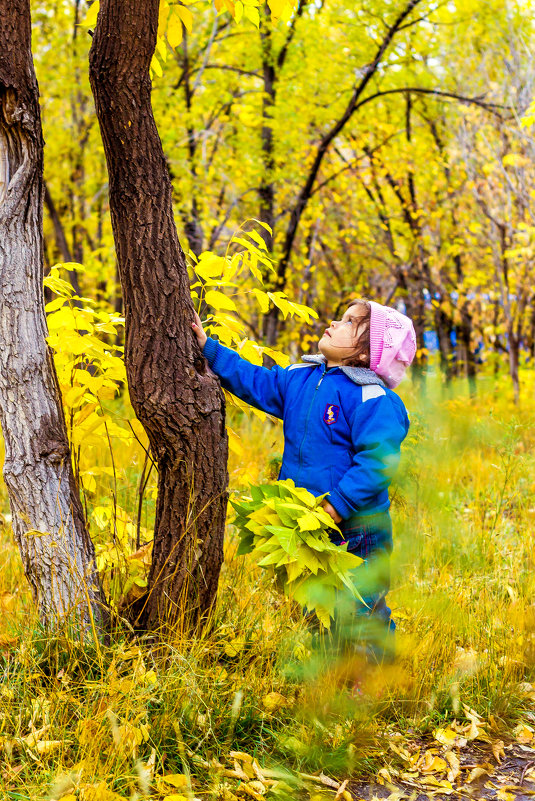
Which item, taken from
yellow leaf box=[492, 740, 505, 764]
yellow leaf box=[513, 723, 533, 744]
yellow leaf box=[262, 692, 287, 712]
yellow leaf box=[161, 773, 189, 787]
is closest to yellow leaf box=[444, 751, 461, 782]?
yellow leaf box=[492, 740, 505, 764]

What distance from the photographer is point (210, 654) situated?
2371mm

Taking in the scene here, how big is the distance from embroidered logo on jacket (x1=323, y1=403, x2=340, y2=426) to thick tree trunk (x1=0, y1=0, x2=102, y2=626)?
89 centimetres

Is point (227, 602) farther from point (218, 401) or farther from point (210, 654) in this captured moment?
point (218, 401)

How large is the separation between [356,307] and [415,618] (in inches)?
46.3

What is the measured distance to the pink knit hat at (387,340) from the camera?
8.63 ft

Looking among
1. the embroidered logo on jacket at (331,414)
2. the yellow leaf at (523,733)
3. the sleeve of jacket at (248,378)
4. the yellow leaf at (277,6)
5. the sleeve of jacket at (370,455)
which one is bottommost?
the yellow leaf at (523,733)

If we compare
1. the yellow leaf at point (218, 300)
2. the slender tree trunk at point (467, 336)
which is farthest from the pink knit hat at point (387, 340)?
the slender tree trunk at point (467, 336)

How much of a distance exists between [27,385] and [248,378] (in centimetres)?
75

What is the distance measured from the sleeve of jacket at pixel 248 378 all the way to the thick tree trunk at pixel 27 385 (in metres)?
0.55

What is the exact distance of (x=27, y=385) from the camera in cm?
232

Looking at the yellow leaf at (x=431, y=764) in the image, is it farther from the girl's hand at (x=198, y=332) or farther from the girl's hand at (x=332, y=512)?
the girl's hand at (x=198, y=332)

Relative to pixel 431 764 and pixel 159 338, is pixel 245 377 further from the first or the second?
pixel 431 764

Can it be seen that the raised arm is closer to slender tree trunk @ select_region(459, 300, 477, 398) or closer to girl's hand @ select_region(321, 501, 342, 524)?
girl's hand @ select_region(321, 501, 342, 524)

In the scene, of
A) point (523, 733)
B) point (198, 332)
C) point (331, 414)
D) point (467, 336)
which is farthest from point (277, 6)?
point (467, 336)
